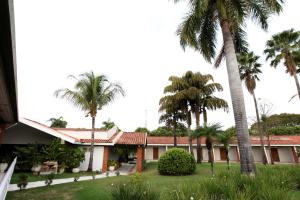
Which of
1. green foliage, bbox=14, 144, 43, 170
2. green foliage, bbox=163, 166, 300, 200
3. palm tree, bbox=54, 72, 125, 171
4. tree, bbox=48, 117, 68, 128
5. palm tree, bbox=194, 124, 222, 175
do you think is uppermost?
tree, bbox=48, 117, 68, 128

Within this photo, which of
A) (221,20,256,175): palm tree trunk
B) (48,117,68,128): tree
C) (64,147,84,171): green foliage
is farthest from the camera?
(48,117,68,128): tree

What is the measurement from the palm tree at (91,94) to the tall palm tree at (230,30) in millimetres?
8986

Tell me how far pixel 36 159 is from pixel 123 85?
974 cm

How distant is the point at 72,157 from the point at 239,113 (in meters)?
14.2

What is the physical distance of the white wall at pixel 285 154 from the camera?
30.9 metres

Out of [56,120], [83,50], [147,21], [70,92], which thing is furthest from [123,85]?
[56,120]

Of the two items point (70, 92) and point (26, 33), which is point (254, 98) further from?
point (26, 33)

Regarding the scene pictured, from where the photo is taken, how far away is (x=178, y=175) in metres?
15.1

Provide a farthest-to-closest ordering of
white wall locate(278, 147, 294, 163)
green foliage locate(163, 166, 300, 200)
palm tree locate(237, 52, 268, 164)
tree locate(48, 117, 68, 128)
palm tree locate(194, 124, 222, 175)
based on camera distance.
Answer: tree locate(48, 117, 68, 128) < white wall locate(278, 147, 294, 163) < palm tree locate(237, 52, 268, 164) < palm tree locate(194, 124, 222, 175) < green foliage locate(163, 166, 300, 200)

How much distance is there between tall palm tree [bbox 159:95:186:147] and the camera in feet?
79.4

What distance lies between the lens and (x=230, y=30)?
12.0 meters

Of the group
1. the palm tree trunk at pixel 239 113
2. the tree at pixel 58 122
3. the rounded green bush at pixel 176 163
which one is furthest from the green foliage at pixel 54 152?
the tree at pixel 58 122

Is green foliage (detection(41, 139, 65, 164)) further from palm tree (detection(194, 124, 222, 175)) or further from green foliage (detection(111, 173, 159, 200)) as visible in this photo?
green foliage (detection(111, 173, 159, 200))

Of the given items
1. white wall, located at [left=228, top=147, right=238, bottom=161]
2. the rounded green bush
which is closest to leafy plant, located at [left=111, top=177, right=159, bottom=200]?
the rounded green bush
